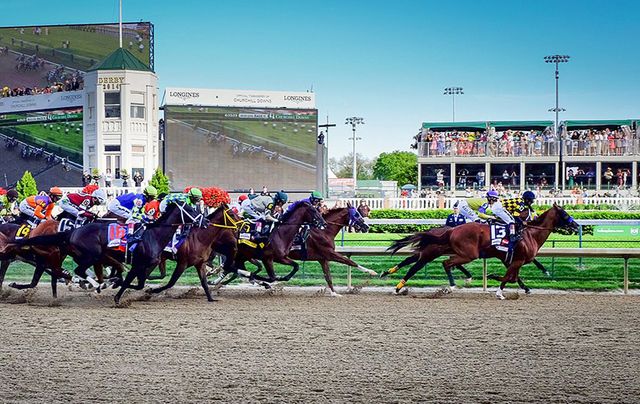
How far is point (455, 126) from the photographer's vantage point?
51500mm

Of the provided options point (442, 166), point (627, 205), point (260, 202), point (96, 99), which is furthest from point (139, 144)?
point (260, 202)

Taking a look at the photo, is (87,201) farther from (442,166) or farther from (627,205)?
(442,166)

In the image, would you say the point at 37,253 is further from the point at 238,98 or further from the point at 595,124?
the point at 595,124

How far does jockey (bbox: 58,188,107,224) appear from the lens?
582 inches

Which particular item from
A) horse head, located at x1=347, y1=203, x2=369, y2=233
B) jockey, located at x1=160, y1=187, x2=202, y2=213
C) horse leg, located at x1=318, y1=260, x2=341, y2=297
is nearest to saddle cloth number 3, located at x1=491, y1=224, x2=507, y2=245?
horse head, located at x1=347, y1=203, x2=369, y2=233

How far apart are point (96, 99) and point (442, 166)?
1901 cm

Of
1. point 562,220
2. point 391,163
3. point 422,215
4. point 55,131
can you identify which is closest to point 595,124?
point 422,215

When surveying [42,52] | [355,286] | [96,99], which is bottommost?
[355,286]

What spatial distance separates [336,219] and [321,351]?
6.19 meters

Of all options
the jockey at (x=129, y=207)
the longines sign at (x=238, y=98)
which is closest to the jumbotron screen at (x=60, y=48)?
the longines sign at (x=238, y=98)

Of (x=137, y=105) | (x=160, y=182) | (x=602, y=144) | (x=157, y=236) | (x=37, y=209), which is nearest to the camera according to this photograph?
(x=157, y=236)

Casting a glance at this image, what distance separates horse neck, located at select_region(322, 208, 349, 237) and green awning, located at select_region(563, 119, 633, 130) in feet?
120

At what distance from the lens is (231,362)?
9.10m

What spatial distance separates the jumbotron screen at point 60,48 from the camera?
47812 millimetres
